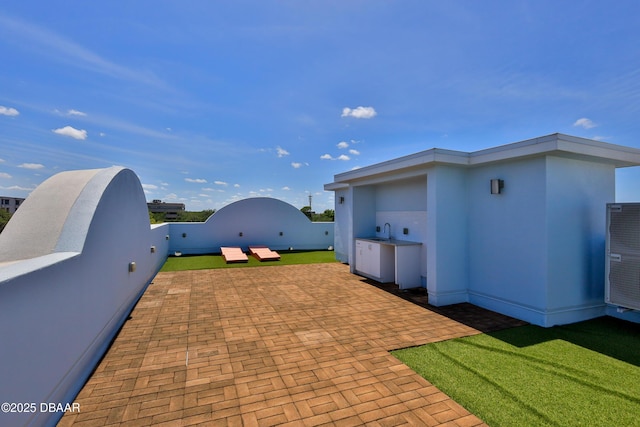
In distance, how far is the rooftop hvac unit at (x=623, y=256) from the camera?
15.5ft

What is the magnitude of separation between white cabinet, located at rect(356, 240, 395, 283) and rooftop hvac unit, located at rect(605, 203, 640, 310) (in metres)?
4.43

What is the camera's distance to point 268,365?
364cm

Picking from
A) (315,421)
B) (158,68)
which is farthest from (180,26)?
(315,421)

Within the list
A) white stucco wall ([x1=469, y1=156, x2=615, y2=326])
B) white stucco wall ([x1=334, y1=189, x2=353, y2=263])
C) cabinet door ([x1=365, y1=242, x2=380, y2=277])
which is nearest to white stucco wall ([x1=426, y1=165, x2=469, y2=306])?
white stucco wall ([x1=469, y1=156, x2=615, y2=326])

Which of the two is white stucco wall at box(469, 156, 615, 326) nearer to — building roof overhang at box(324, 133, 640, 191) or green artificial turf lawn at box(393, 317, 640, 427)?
building roof overhang at box(324, 133, 640, 191)

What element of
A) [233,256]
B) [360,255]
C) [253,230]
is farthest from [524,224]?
[253,230]

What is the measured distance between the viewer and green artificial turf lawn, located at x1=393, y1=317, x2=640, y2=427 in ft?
8.80

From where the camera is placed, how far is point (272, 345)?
4.22 metres

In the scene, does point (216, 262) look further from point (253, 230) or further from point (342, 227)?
point (342, 227)

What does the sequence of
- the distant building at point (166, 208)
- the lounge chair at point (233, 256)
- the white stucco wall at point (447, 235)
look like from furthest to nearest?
the distant building at point (166, 208) → the lounge chair at point (233, 256) → the white stucco wall at point (447, 235)

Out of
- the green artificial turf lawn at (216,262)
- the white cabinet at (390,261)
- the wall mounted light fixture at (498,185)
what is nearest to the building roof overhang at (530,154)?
→ the wall mounted light fixture at (498,185)

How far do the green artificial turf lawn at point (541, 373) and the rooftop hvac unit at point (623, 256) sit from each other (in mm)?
582

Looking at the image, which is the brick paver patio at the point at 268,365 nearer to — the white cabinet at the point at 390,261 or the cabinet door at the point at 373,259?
the white cabinet at the point at 390,261

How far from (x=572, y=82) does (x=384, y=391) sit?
25.6ft
